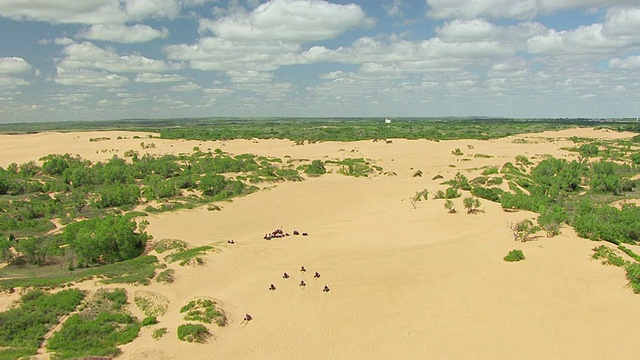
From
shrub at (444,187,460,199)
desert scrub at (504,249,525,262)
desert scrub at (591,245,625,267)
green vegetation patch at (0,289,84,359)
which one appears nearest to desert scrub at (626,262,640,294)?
desert scrub at (591,245,625,267)

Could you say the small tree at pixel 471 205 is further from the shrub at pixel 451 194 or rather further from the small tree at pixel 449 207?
the shrub at pixel 451 194

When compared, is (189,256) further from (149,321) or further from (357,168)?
(357,168)

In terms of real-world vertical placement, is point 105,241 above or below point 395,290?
above

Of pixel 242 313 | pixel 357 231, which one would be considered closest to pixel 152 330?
pixel 242 313

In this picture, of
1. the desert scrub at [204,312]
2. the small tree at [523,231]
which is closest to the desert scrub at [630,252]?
the small tree at [523,231]

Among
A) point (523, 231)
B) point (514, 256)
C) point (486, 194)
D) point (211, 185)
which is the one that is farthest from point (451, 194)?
point (211, 185)

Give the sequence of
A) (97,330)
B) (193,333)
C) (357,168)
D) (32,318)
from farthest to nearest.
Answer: (357,168) → (32,318) → (97,330) → (193,333)

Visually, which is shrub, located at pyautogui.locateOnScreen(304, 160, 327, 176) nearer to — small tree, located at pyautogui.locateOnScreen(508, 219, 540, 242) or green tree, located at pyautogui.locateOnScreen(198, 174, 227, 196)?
green tree, located at pyautogui.locateOnScreen(198, 174, 227, 196)
